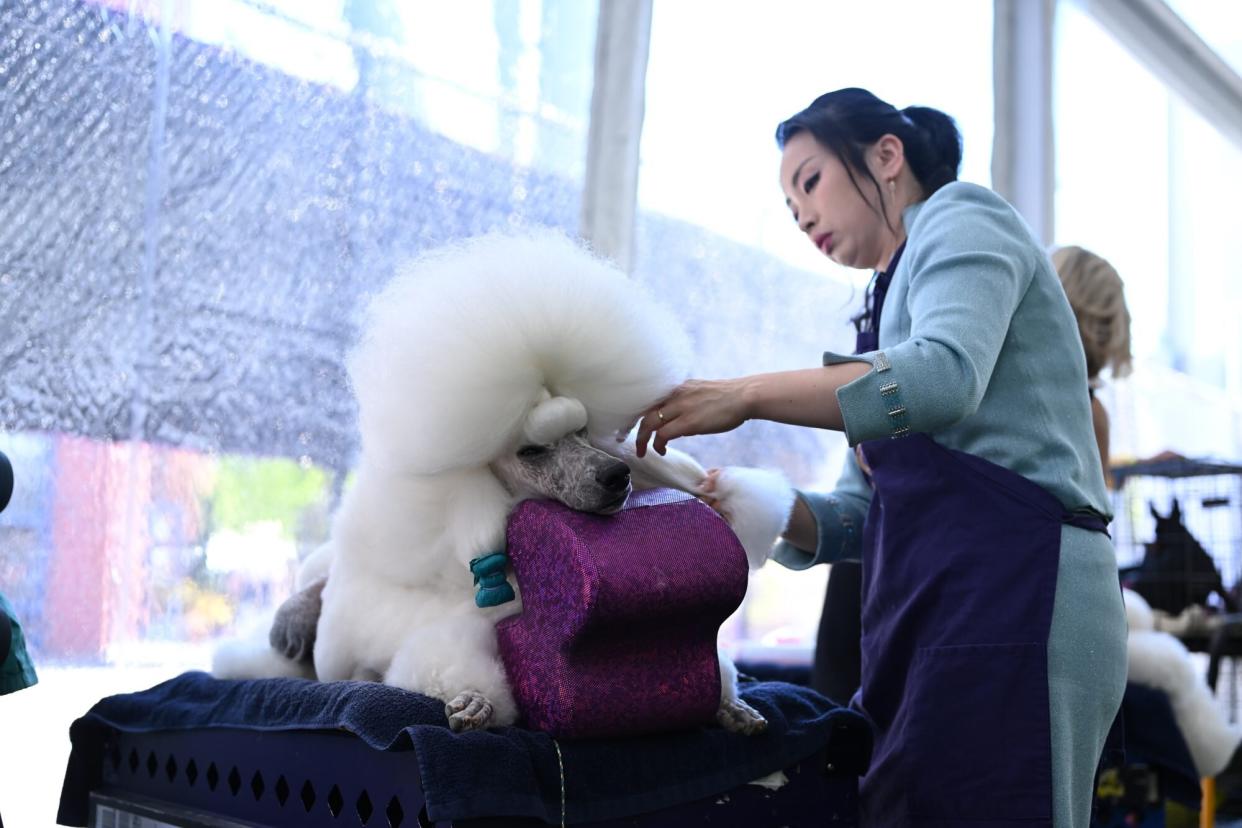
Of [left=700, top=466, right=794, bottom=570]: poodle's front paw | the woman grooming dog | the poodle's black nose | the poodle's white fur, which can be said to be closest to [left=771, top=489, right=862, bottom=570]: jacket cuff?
the woman grooming dog

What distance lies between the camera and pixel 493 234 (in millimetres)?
990

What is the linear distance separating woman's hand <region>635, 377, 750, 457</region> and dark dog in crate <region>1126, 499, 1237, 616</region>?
2063mm

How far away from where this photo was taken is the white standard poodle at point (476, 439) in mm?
851

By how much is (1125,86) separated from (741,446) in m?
2.61

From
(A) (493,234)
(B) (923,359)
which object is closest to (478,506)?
(A) (493,234)

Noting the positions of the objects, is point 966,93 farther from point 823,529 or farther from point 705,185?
point 823,529

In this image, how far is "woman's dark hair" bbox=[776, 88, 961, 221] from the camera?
1.21 m

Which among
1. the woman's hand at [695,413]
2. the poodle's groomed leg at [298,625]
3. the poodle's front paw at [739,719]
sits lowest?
the poodle's front paw at [739,719]

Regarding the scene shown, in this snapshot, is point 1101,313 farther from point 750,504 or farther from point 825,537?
point 750,504

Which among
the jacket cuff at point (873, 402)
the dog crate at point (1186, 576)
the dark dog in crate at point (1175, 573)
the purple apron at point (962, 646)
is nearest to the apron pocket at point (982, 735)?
the purple apron at point (962, 646)

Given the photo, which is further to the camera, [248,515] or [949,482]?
[248,515]

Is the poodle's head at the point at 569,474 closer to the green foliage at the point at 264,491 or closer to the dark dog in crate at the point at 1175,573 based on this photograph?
the green foliage at the point at 264,491

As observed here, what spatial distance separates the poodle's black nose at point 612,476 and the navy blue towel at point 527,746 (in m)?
0.18

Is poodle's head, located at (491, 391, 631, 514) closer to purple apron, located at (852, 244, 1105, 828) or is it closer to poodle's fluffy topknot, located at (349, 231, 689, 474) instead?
poodle's fluffy topknot, located at (349, 231, 689, 474)
